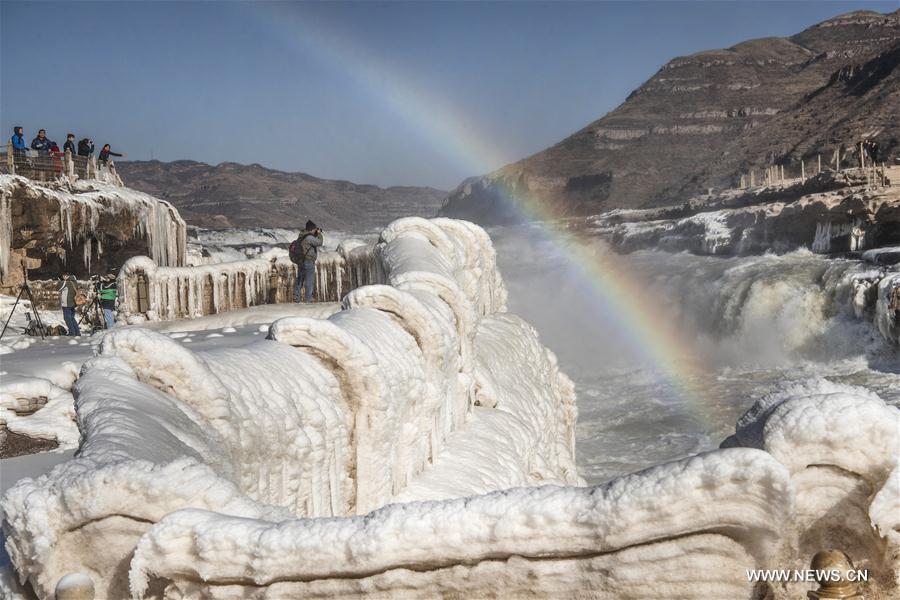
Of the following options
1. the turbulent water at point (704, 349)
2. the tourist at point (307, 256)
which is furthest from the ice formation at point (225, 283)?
the turbulent water at point (704, 349)

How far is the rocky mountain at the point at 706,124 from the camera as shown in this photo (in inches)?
2881

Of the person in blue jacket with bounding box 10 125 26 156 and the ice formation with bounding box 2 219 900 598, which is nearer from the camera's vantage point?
the ice formation with bounding box 2 219 900 598

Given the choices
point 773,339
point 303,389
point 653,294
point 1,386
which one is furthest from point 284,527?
point 653,294

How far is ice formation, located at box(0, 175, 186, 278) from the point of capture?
40.6ft

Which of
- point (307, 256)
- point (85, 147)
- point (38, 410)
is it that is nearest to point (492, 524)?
point (38, 410)

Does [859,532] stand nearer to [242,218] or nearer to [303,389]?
[303,389]

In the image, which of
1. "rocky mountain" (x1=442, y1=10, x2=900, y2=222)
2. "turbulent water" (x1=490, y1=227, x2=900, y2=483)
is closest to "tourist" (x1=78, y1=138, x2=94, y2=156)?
"turbulent water" (x1=490, y1=227, x2=900, y2=483)

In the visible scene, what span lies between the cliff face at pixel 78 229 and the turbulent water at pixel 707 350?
27.2 ft

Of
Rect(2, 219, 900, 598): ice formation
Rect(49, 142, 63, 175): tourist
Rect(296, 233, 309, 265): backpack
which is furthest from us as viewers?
Rect(49, 142, 63, 175): tourist

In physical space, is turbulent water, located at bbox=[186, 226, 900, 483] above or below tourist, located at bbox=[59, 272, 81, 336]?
below

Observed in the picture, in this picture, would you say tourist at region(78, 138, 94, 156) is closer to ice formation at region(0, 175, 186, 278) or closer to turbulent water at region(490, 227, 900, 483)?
ice formation at region(0, 175, 186, 278)

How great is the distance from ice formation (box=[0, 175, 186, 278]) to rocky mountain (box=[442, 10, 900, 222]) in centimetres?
6092

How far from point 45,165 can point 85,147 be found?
253 cm

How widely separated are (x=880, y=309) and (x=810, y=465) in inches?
793
